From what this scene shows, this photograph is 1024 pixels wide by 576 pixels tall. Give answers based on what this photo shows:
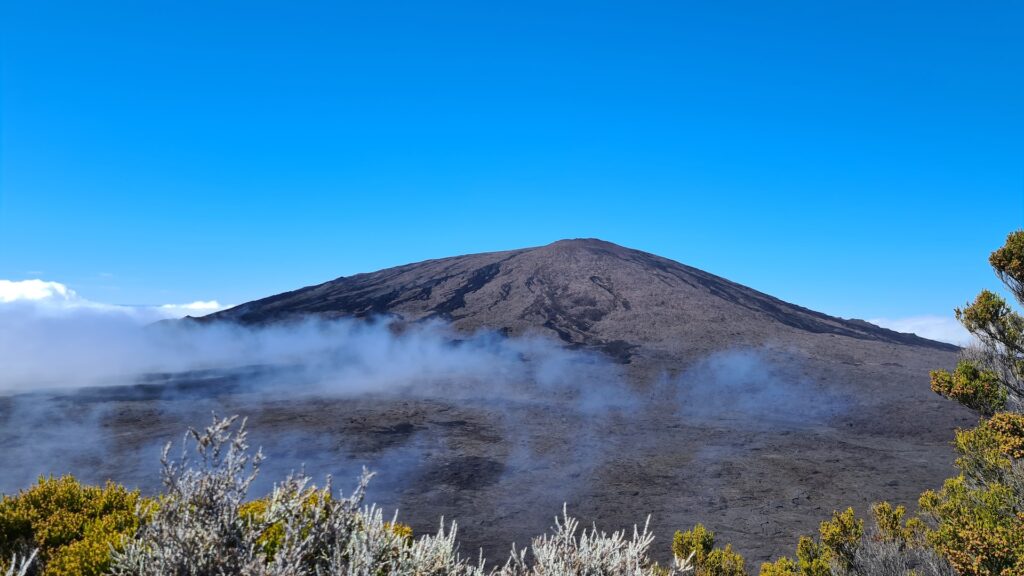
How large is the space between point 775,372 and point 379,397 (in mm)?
24028

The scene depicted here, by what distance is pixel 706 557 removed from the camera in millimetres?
10461

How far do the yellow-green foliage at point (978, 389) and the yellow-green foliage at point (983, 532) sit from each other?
121cm

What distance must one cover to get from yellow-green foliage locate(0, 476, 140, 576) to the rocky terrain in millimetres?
8724

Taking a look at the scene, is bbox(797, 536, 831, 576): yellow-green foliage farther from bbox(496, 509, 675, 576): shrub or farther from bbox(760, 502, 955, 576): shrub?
bbox(496, 509, 675, 576): shrub

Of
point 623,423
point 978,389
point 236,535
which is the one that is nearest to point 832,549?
point 978,389

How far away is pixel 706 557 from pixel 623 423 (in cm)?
1590

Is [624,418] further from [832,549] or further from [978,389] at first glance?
[978,389]

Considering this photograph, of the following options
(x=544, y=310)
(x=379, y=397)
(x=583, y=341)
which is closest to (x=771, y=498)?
(x=379, y=397)

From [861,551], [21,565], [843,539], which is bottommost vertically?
[861,551]

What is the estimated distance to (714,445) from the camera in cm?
2308

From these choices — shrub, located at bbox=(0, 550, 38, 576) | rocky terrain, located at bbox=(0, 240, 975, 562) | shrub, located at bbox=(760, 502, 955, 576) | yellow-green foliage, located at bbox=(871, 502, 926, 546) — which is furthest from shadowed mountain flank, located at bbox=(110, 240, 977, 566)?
shrub, located at bbox=(0, 550, 38, 576)

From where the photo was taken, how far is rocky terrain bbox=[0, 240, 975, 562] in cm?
1664

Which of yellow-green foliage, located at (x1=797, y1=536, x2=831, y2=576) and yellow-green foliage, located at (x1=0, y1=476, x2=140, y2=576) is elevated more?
yellow-green foliage, located at (x1=0, y1=476, x2=140, y2=576)

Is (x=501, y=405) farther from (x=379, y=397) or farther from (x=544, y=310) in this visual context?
(x=544, y=310)
